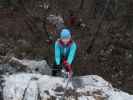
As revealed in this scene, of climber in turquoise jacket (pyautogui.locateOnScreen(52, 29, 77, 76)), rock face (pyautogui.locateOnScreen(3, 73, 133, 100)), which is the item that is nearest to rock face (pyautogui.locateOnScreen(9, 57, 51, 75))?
climber in turquoise jacket (pyautogui.locateOnScreen(52, 29, 77, 76))

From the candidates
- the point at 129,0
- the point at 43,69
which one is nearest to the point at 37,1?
the point at 129,0

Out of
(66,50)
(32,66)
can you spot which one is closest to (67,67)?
(66,50)

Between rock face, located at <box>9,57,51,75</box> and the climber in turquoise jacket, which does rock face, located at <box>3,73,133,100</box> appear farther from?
rock face, located at <box>9,57,51,75</box>

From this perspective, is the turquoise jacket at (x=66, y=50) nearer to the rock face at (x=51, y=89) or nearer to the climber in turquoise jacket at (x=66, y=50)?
the climber in turquoise jacket at (x=66, y=50)

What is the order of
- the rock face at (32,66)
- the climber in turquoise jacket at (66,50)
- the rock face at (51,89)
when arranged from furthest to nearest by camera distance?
the rock face at (32,66) < the climber in turquoise jacket at (66,50) < the rock face at (51,89)

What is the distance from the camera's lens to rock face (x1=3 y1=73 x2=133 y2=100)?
23.3ft

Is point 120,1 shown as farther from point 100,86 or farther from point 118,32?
point 100,86

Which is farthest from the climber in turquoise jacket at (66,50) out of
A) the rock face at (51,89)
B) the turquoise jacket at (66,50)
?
the rock face at (51,89)

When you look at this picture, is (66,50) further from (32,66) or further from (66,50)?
(32,66)

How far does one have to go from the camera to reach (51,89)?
730 centimetres

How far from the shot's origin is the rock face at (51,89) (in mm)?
7113

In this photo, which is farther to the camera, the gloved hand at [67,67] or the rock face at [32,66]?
the rock face at [32,66]

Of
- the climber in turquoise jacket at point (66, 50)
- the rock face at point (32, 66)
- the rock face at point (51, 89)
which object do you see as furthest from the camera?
the rock face at point (32, 66)

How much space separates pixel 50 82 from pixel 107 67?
7676 mm
